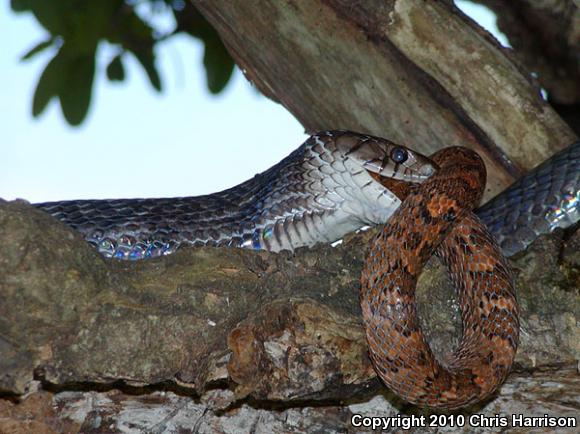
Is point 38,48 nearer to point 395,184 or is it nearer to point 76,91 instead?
point 76,91

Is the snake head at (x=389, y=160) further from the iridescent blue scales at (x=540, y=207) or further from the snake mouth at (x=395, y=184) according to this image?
the iridescent blue scales at (x=540, y=207)

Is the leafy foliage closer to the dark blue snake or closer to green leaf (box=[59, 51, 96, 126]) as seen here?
green leaf (box=[59, 51, 96, 126])

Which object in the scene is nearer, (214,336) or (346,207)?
(214,336)

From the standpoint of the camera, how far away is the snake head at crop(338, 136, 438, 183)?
443cm

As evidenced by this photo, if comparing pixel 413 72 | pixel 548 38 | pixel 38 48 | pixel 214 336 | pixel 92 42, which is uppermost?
pixel 38 48

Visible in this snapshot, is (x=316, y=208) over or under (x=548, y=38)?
under

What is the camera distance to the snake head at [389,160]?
443 centimetres

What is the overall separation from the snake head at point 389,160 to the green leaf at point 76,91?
5.79ft

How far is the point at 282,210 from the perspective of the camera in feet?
15.5

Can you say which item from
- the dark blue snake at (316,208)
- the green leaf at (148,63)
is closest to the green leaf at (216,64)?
the green leaf at (148,63)

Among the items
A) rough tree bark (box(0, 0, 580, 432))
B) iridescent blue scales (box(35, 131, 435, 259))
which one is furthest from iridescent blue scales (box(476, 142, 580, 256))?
rough tree bark (box(0, 0, 580, 432))

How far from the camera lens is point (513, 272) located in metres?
3.46

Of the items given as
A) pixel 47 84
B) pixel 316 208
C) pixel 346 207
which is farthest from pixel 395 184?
pixel 47 84

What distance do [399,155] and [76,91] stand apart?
210 cm
